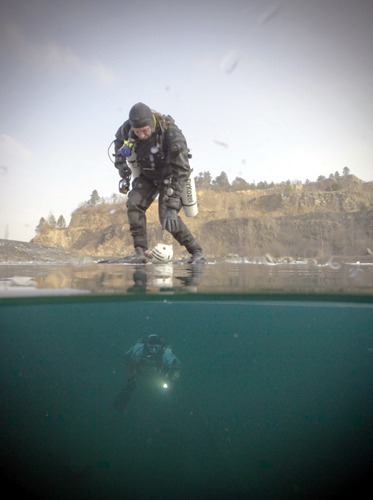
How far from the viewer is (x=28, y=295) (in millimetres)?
4586

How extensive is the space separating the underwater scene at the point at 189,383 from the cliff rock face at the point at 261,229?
31551 millimetres

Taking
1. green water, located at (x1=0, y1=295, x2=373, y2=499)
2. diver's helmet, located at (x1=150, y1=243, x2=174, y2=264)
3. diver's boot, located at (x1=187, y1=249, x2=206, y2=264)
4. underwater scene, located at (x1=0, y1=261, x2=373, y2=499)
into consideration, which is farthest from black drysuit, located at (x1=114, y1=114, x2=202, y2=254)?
green water, located at (x1=0, y1=295, x2=373, y2=499)

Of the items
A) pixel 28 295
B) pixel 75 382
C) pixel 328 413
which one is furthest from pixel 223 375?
pixel 28 295

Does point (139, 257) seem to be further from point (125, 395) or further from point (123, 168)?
point (125, 395)

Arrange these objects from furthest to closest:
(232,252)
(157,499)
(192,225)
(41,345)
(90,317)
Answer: (192,225) → (232,252) → (41,345) → (157,499) → (90,317)

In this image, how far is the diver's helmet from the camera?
8328 mm

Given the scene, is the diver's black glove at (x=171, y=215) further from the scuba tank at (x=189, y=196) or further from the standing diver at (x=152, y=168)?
the scuba tank at (x=189, y=196)

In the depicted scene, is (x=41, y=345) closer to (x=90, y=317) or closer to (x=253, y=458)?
(x=90, y=317)

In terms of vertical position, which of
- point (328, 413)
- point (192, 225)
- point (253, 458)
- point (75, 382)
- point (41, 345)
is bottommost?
point (253, 458)

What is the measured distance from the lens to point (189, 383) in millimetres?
8922

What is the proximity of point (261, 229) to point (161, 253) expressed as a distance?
44448mm

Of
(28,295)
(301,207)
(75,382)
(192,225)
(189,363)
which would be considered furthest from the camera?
(301,207)

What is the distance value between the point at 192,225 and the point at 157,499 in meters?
49.0

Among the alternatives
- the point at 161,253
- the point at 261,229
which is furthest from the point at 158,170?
the point at 261,229
